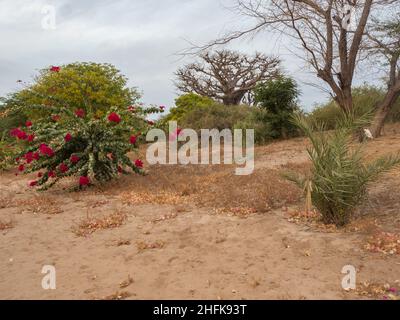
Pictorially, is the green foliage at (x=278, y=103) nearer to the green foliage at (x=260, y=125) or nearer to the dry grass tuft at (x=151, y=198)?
the green foliage at (x=260, y=125)

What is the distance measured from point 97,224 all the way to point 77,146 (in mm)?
3154

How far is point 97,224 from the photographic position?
6.03 metres

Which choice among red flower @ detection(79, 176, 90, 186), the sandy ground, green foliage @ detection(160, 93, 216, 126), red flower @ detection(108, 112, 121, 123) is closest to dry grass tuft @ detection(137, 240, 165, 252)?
the sandy ground

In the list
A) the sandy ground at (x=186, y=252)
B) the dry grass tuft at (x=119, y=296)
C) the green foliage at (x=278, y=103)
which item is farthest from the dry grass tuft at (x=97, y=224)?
the green foliage at (x=278, y=103)

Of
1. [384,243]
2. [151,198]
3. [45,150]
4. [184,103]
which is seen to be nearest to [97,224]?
[151,198]

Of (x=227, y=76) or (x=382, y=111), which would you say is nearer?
(x=382, y=111)

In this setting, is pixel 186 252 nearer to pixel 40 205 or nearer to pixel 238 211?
pixel 238 211

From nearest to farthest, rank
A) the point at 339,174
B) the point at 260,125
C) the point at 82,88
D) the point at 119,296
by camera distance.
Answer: the point at 119,296
the point at 339,174
the point at 260,125
the point at 82,88

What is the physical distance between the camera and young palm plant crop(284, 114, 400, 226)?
17.0 ft

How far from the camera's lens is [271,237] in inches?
203

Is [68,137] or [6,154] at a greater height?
[68,137]

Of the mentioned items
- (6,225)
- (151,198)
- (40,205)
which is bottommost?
(6,225)

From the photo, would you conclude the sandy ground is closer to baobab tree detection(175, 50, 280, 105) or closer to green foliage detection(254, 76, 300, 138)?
green foliage detection(254, 76, 300, 138)

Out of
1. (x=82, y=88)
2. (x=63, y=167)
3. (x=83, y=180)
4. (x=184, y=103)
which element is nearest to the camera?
(x=83, y=180)
